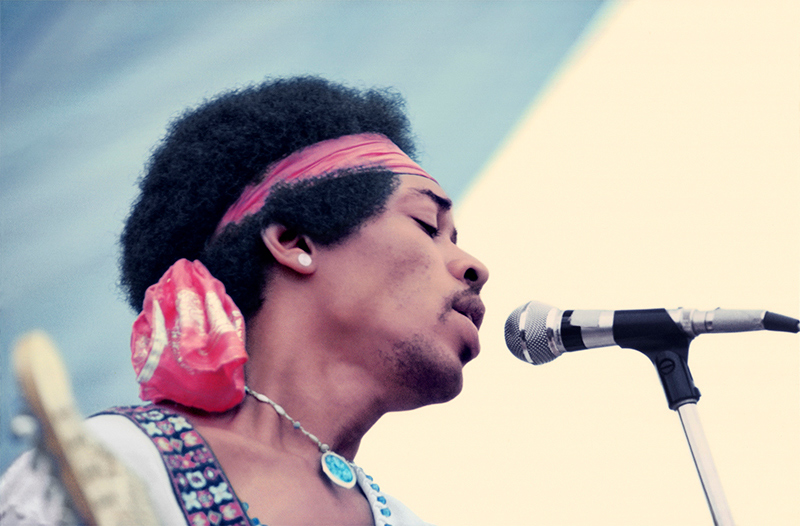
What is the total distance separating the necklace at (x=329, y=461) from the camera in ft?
5.29

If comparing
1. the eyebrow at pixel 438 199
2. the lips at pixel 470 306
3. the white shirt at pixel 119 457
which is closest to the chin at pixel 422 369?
the lips at pixel 470 306

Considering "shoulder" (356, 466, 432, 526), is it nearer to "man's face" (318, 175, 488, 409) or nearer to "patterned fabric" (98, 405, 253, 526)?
"man's face" (318, 175, 488, 409)

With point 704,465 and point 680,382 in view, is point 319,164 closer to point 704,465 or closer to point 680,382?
point 680,382

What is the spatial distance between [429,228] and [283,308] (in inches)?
15.3

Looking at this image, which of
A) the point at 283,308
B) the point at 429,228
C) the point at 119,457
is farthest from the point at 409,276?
the point at 119,457

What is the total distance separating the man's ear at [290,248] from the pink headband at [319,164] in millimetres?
81

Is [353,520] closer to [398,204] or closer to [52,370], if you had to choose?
[398,204]

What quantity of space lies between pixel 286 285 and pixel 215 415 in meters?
0.34

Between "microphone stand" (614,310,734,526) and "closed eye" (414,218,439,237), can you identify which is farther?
"closed eye" (414,218,439,237)

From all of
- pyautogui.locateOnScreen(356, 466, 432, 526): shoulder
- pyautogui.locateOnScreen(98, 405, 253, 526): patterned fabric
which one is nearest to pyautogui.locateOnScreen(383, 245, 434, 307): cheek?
pyautogui.locateOnScreen(356, 466, 432, 526): shoulder

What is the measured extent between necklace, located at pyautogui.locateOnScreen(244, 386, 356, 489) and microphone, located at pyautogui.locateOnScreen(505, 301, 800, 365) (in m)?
0.42

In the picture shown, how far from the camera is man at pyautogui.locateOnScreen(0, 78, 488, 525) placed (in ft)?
4.92

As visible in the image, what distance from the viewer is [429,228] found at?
1.90m

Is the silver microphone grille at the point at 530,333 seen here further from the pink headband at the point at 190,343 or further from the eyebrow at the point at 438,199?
the pink headband at the point at 190,343
